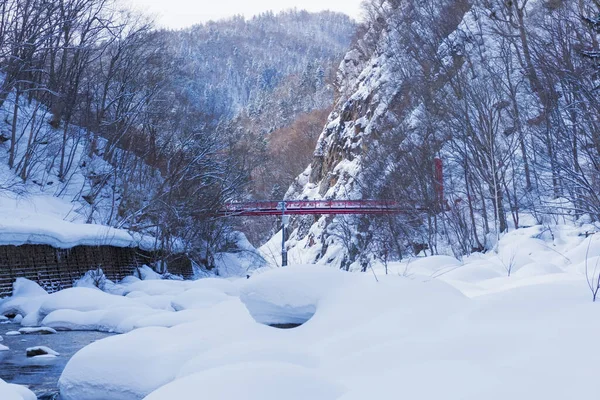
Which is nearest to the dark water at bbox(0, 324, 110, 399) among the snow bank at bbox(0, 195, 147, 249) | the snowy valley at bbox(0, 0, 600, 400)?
the snowy valley at bbox(0, 0, 600, 400)

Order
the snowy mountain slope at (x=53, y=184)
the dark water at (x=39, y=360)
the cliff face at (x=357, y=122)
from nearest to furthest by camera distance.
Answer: the dark water at (x=39, y=360) → the snowy mountain slope at (x=53, y=184) → the cliff face at (x=357, y=122)

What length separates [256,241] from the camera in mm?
82312

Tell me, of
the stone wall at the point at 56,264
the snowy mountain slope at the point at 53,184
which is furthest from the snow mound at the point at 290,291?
the snowy mountain slope at the point at 53,184

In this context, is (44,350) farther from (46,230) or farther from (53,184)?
(53,184)

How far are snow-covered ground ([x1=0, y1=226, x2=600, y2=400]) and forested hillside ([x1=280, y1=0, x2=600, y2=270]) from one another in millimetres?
9602

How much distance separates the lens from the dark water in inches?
321

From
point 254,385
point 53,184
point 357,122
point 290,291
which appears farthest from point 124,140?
point 254,385

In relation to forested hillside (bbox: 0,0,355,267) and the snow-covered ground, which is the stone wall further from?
the snow-covered ground

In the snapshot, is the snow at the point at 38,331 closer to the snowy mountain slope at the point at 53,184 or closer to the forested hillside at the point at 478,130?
the snowy mountain slope at the point at 53,184

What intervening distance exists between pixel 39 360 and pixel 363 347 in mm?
6509

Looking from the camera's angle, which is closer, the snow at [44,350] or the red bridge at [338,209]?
the snow at [44,350]

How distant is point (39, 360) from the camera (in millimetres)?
9914

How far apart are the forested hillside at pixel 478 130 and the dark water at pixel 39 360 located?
32.9ft

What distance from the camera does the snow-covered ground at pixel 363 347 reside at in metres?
3.73
